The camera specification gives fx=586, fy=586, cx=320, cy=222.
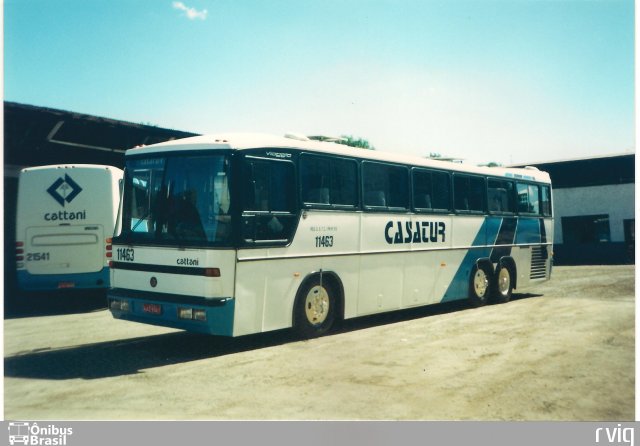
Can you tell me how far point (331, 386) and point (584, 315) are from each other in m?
6.36

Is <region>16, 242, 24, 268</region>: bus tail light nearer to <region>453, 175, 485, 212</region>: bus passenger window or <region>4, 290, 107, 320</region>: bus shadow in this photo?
<region>4, 290, 107, 320</region>: bus shadow

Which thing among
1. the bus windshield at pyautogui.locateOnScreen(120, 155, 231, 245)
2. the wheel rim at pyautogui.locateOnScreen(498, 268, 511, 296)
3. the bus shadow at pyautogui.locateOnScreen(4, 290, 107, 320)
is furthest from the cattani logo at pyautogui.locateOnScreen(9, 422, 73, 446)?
the wheel rim at pyautogui.locateOnScreen(498, 268, 511, 296)

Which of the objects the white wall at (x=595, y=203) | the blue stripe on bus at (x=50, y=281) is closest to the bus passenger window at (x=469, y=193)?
the blue stripe on bus at (x=50, y=281)

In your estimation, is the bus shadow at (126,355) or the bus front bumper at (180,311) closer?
the bus shadow at (126,355)

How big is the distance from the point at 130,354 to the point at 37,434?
2.64 metres

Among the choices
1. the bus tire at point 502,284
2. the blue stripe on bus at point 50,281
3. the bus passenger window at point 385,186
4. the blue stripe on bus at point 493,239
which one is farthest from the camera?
the bus tire at point 502,284

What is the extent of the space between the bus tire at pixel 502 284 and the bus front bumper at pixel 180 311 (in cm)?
771

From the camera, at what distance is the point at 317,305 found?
915 cm

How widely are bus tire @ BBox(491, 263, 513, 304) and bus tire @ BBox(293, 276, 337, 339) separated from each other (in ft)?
17.7

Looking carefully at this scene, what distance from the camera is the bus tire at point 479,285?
12.7 metres

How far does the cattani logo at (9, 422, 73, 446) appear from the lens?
5551 millimetres

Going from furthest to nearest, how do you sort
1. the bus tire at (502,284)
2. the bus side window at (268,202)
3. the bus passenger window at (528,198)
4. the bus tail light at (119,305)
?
the bus passenger window at (528,198)
the bus tire at (502,284)
the bus tail light at (119,305)
the bus side window at (268,202)

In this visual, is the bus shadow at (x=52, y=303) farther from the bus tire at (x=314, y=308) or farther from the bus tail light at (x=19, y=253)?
the bus tire at (x=314, y=308)

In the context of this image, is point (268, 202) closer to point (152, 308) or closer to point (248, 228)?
point (248, 228)
